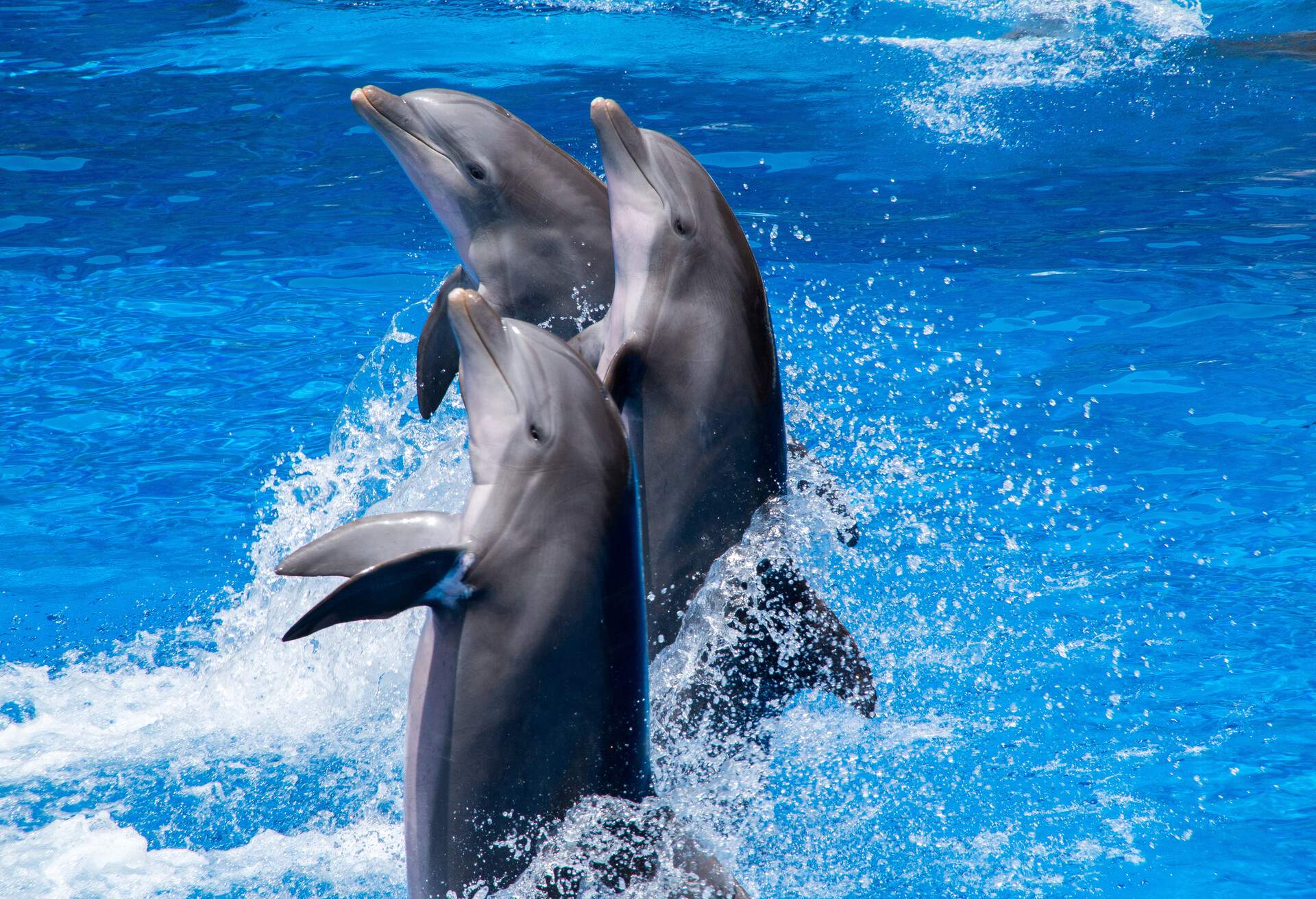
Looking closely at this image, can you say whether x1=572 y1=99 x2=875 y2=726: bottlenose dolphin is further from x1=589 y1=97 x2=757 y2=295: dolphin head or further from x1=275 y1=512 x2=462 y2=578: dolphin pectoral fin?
x1=275 y1=512 x2=462 y2=578: dolphin pectoral fin

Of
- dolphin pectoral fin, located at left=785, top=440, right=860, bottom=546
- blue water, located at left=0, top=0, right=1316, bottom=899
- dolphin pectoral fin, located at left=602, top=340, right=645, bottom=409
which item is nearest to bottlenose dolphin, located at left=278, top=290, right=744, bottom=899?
dolphin pectoral fin, located at left=602, top=340, right=645, bottom=409

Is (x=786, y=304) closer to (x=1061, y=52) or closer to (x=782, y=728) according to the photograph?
(x=782, y=728)

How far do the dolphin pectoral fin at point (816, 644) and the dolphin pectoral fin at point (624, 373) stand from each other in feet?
2.62

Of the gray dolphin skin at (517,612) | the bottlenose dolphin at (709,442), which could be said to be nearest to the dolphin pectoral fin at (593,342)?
the bottlenose dolphin at (709,442)

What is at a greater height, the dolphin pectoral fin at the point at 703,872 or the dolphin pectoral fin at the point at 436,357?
the dolphin pectoral fin at the point at 436,357

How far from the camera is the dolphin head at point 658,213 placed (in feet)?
15.6

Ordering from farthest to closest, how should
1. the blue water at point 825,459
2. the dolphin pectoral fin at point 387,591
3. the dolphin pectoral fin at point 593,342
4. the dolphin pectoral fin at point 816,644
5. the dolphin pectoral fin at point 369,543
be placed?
the blue water at point 825,459, the dolphin pectoral fin at point 593,342, the dolphin pectoral fin at point 816,644, the dolphin pectoral fin at point 369,543, the dolphin pectoral fin at point 387,591

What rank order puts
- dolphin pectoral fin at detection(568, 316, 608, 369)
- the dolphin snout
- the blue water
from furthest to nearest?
the dolphin snout < the blue water < dolphin pectoral fin at detection(568, 316, 608, 369)

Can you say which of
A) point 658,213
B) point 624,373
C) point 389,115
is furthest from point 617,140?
point 389,115

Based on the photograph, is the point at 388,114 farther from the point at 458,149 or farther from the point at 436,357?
the point at 436,357

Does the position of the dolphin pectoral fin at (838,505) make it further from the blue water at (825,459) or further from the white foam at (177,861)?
the white foam at (177,861)

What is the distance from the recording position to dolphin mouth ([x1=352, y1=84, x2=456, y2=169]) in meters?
5.16

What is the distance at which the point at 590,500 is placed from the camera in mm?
3645

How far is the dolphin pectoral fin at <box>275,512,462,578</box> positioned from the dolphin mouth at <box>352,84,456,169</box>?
216cm
